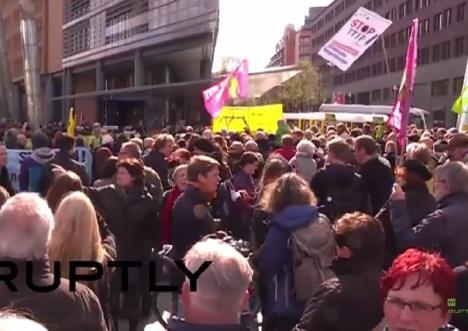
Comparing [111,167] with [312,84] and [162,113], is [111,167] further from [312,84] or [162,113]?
[312,84]

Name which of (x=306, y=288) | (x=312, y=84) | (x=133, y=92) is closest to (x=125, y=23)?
(x=133, y=92)

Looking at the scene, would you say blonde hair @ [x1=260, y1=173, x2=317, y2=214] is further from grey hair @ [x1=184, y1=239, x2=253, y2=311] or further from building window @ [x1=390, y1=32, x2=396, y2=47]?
building window @ [x1=390, y1=32, x2=396, y2=47]

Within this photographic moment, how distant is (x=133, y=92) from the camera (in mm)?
57688

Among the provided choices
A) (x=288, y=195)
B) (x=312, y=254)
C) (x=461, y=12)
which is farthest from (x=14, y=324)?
(x=461, y=12)

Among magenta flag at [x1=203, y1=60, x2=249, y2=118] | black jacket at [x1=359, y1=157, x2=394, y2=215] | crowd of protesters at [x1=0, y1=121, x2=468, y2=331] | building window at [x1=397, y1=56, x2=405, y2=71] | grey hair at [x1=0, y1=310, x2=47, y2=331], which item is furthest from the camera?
building window at [x1=397, y1=56, x2=405, y2=71]

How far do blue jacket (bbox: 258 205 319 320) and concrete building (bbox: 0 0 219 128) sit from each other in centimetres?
4266

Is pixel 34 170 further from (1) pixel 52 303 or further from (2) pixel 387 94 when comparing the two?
(2) pixel 387 94

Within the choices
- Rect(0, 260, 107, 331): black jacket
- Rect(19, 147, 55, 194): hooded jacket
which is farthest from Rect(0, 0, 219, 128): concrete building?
Rect(0, 260, 107, 331): black jacket

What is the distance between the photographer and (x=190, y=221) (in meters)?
6.80

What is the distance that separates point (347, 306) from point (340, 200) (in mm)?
3884

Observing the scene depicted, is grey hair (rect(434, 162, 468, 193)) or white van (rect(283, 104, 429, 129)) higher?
white van (rect(283, 104, 429, 129))

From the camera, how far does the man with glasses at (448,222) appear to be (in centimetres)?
566

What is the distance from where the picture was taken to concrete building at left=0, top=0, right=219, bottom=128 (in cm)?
5091

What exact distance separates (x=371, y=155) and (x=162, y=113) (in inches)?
2004
